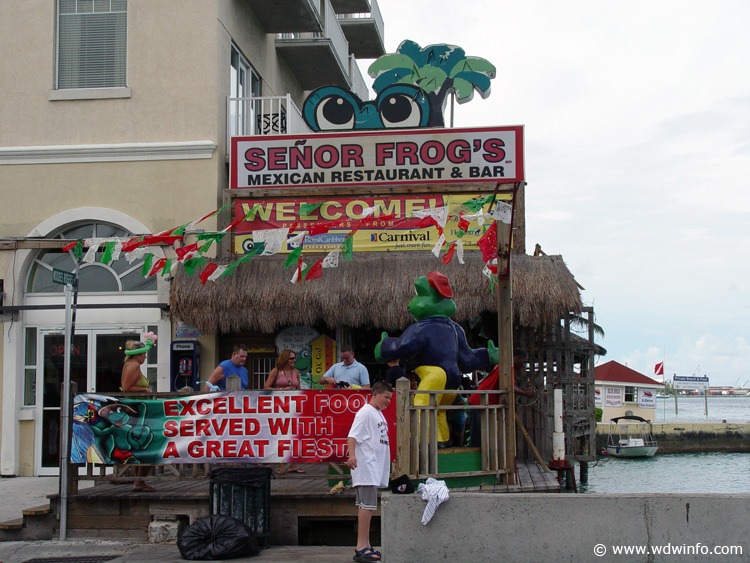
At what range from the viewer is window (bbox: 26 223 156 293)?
→ 43.3 ft

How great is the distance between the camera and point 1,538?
9.18 metres

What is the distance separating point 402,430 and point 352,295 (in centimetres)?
411

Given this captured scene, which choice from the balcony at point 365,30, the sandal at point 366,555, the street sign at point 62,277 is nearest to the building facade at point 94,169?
the street sign at point 62,277

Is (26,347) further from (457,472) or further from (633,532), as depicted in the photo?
(633,532)

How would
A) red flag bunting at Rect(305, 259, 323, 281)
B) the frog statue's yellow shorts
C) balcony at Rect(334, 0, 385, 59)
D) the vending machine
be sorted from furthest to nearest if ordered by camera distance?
balcony at Rect(334, 0, 385, 59) < the vending machine < red flag bunting at Rect(305, 259, 323, 281) < the frog statue's yellow shorts

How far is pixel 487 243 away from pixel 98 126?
22.5ft

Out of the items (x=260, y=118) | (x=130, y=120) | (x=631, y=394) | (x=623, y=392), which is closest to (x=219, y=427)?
(x=130, y=120)

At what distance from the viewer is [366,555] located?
724cm

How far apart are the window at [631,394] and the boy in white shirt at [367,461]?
3787cm

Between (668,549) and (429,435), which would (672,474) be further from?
(668,549)

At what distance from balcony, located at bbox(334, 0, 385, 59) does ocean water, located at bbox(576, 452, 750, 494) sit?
1367cm

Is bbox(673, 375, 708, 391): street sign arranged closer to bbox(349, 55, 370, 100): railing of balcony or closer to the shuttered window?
bbox(349, 55, 370, 100): railing of balcony

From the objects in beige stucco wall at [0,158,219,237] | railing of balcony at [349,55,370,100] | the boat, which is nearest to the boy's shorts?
beige stucco wall at [0,158,219,237]

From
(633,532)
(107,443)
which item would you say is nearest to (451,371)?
(633,532)
